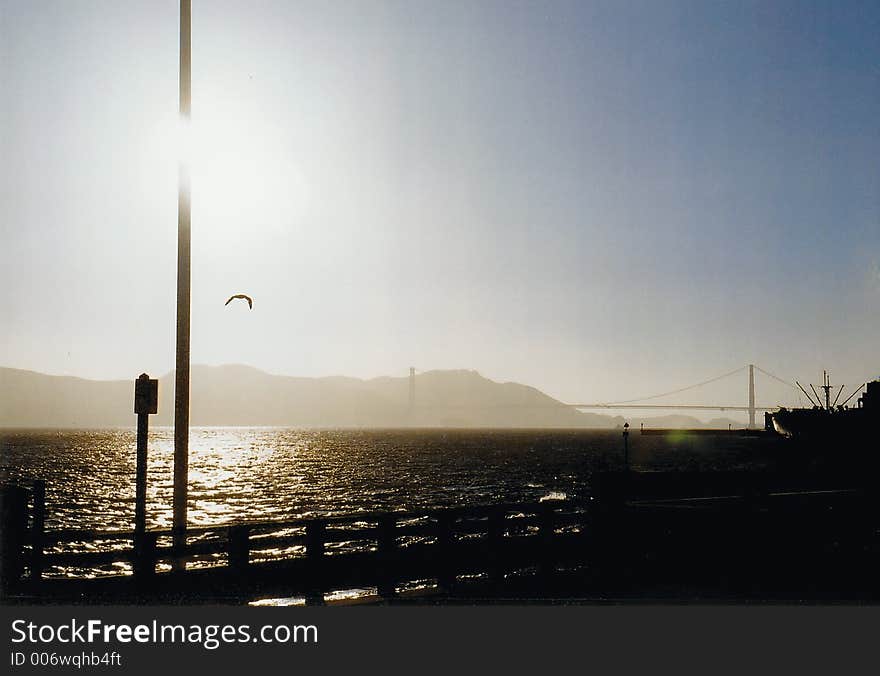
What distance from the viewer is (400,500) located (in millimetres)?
65188

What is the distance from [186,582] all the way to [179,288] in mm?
4284

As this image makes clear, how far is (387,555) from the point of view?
42.6ft

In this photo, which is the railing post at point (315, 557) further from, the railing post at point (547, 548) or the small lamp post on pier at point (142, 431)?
the railing post at point (547, 548)

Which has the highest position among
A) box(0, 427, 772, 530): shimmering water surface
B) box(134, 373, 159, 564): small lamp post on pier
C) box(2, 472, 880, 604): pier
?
box(134, 373, 159, 564): small lamp post on pier

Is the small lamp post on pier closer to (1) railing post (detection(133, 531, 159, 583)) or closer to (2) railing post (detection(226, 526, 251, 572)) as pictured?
(1) railing post (detection(133, 531, 159, 583))

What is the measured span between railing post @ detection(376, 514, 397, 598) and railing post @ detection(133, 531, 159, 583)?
322 cm

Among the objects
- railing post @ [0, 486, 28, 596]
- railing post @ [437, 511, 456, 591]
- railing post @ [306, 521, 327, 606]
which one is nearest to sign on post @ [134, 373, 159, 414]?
railing post @ [0, 486, 28, 596]

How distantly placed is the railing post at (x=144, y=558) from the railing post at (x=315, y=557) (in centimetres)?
215

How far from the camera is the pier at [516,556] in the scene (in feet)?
39.7

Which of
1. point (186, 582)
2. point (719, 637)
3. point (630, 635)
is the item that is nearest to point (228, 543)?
point (186, 582)

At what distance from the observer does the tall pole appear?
1257 centimetres

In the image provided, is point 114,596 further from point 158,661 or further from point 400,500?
point 400,500

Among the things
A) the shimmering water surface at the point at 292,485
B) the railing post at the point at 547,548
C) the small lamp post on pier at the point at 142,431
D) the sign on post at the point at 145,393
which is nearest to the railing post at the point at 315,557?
the small lamp post on pier at the point at 142,431

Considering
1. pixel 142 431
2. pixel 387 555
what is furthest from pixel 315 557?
pixel 142 431
